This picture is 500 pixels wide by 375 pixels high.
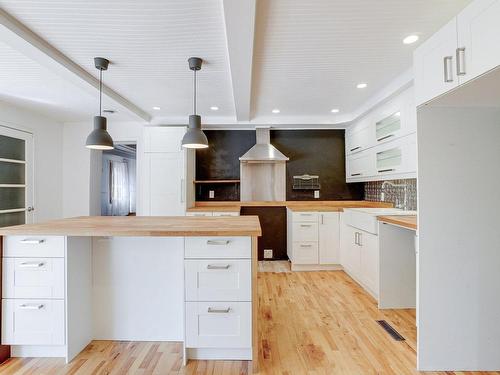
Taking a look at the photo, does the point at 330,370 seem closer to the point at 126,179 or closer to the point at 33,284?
the point at 33,284

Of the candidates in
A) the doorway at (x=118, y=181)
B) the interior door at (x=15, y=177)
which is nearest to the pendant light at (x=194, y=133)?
the interior door at (x=15, y=177)

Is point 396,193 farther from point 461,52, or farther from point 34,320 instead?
point 34,320

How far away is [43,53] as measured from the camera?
7.23 ft

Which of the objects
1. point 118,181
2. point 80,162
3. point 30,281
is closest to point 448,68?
point 30,281

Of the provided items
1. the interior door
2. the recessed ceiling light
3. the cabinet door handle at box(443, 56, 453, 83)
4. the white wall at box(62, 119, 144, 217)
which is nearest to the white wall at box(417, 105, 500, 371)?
the cabinet door handle at box(443, 56, 453, 83)

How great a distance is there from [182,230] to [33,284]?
114 centimetres

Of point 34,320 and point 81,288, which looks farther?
point 81,288

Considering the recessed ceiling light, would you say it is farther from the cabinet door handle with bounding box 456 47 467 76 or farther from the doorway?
the doorway

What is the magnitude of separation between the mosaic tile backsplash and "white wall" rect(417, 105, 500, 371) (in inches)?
57.6

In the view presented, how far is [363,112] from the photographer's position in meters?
3.83

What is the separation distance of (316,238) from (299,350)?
2122mm

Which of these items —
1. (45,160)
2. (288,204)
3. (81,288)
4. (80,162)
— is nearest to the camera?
(81,288)

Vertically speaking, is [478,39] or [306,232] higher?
[478,39]

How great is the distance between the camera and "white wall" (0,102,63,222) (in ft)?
12.8
